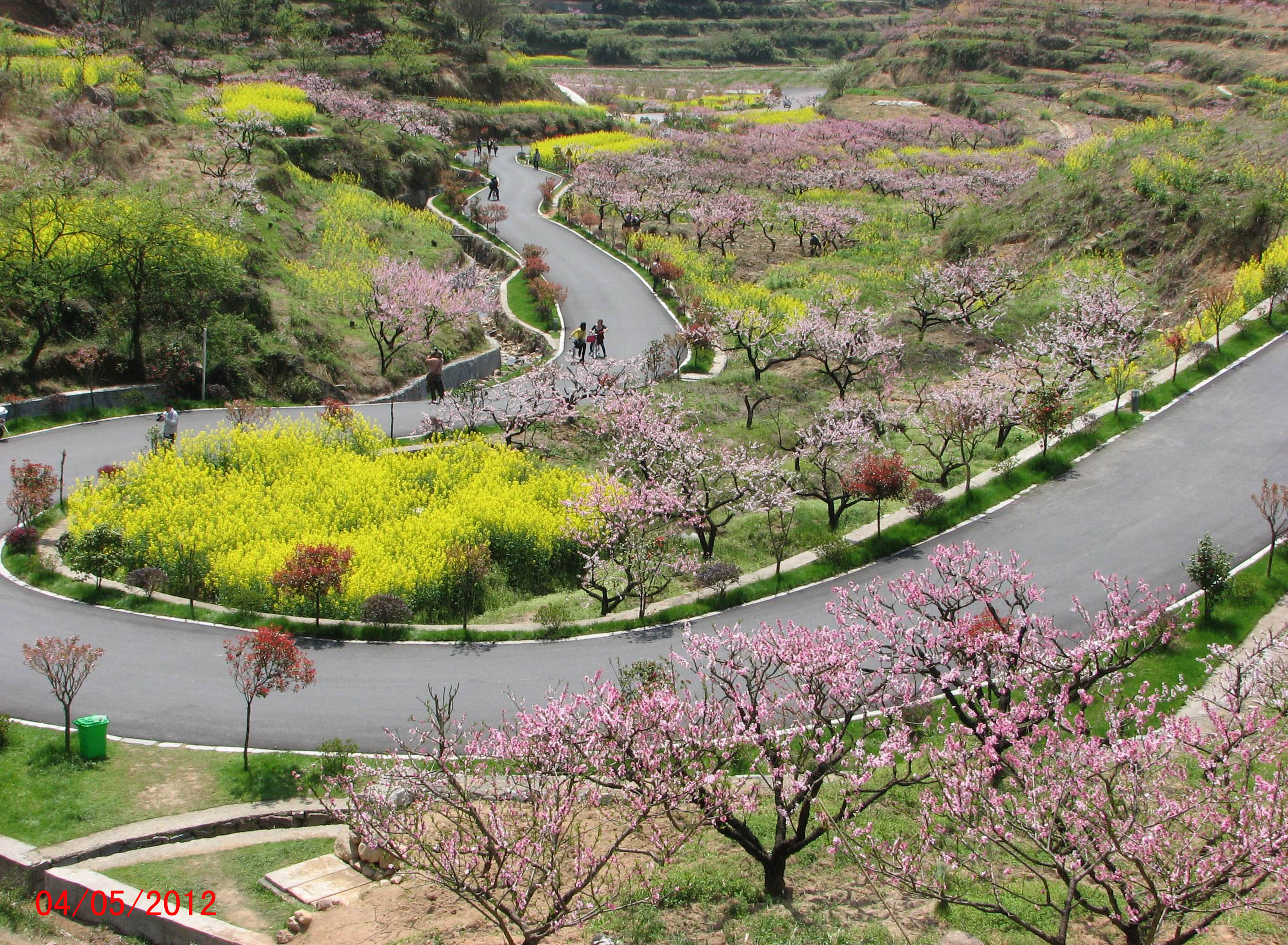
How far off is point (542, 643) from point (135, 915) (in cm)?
888

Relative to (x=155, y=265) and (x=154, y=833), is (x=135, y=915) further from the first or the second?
(x=155, y=265)

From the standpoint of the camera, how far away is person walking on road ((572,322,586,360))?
37375mm

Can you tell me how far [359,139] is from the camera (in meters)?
57.6

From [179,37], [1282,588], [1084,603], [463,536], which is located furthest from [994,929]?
[179,37]

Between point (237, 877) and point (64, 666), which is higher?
point (64, 666)

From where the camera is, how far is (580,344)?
37.4 m

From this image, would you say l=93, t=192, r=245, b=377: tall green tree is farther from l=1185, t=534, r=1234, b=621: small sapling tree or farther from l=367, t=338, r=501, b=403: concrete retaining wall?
l=1185, t=534, r=1234, b=621: small sapling tree

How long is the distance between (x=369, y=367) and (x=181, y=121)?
21982 mm

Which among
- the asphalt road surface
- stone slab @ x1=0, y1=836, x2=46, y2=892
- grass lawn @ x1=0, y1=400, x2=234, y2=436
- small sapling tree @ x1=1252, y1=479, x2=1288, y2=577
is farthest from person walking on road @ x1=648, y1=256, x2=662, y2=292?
stone slab @ x1=0, y1=836, x2=46, y2=892

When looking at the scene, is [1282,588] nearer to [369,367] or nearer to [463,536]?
[463,536]

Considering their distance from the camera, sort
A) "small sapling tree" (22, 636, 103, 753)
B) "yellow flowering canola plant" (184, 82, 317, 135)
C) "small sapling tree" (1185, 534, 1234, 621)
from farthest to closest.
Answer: "yellow flowering canola plant" (184, 82, 317, 135), "small sapling tree" (1185, 534, 1234, 621), "small sapling tree" (22, 636, 103, 753)

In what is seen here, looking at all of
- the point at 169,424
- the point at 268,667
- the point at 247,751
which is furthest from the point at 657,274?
the point at 247,751

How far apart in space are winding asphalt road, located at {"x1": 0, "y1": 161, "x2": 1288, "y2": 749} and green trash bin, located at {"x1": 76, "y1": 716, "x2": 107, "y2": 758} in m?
1.02
